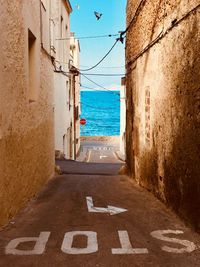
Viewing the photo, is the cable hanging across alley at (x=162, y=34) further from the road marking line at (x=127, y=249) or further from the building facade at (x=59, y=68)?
the building facade at (x=59, y=68)

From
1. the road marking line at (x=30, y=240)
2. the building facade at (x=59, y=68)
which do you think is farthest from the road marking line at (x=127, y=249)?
the building facade at (x=59, y=68)

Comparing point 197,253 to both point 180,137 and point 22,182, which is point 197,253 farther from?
point 22,182

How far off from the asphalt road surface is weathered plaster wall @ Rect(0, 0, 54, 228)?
48 cm

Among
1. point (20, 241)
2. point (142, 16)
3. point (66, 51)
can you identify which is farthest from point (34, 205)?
point (66, 51)

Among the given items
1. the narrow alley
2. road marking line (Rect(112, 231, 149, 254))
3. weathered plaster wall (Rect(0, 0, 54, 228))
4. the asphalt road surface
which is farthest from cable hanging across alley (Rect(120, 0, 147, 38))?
road marking line (Rect(112, 231, 149, 254))

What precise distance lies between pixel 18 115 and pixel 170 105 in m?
2.79

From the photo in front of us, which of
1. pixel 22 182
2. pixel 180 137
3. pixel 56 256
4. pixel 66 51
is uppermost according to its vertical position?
pixel 66 51

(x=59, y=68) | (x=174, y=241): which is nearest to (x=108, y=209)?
(x=174, y=241)

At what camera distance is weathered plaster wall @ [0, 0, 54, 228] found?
19.9 ft

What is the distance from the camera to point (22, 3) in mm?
7410

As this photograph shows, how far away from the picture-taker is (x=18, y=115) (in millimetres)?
7059

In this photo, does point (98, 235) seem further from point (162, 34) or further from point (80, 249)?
point (162, 34)

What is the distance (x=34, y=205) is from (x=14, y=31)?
3450mm

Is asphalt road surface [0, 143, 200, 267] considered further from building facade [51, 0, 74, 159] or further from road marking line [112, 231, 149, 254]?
building facade [51, 0, 74, 159]
